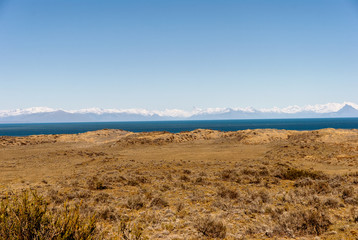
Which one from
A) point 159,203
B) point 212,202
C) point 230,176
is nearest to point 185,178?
point 230,176

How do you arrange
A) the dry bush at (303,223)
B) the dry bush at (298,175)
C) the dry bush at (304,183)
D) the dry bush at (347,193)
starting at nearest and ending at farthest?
the dry bush at (303,223)
the dry bush at (347,193)
the dry bush at (304,183)
the dry bush at (298,175)

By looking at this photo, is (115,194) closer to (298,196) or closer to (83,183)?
(83,183)

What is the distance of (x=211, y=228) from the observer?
29.0 feet

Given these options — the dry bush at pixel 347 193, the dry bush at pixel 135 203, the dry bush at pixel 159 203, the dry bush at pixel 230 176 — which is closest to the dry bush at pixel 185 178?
the dry bush at pixel 230 176

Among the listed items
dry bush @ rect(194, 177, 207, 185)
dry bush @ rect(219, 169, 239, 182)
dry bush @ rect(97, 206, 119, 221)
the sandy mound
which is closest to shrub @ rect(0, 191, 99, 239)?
dry bush @ rect(97, 206, 119, 221)

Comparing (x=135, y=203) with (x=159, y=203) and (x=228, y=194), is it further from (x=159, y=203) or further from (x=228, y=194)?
(x=228, y=194)

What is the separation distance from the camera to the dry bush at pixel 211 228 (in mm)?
8578

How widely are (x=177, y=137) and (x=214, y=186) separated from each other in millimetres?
41678

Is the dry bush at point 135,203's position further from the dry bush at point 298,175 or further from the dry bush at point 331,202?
the dry bush at point 298,175

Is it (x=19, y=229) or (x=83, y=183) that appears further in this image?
(x=83, y=183)

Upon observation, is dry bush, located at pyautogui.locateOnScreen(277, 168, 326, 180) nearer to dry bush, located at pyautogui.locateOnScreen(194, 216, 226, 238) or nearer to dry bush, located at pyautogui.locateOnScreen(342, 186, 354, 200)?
dry bush, located at pyautogui.locateOnScreen(342, 186, 354, 200)

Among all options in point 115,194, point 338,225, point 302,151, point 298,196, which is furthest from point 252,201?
point 302,151

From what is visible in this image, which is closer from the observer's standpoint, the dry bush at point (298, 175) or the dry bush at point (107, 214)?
the dry bush at point (107, 214)

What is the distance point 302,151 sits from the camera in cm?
3319
